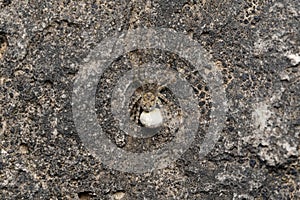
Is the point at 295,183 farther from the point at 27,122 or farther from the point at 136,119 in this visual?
the point at 27,122

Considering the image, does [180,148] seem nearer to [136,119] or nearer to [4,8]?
[136,119]

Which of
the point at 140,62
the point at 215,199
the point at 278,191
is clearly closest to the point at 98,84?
the point at 140,62

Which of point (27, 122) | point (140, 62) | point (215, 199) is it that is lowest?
point (215, 199)

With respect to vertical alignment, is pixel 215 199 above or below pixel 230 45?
below

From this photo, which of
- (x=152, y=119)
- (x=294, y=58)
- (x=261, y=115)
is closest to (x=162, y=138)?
(x=152, y=119)

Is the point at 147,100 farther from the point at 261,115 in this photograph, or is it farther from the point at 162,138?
the point at 261,115

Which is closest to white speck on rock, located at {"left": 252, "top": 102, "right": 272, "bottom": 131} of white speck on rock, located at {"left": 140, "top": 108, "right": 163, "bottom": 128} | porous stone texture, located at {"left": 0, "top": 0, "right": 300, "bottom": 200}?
porous stone texture, located at {"left": 0, "top": 0, "right": 300, "bottom": 200}
